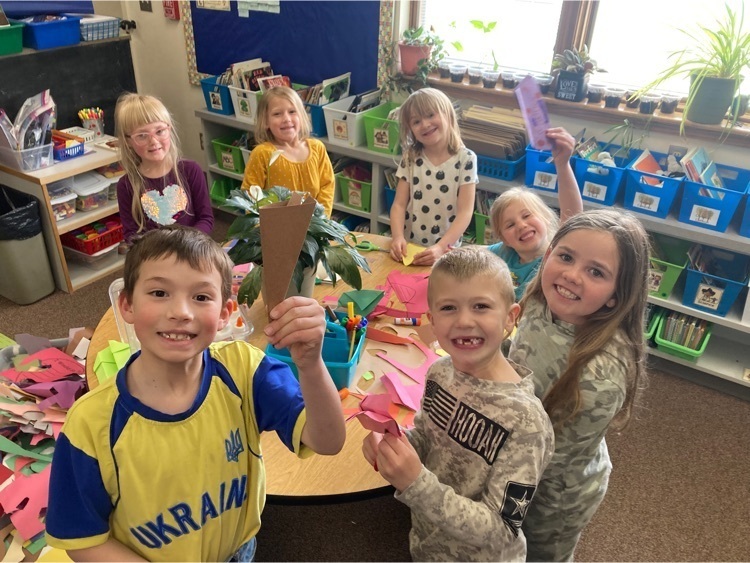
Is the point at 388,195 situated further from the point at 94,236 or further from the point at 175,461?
the point at 175,461

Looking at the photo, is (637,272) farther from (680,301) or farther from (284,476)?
(680,301)

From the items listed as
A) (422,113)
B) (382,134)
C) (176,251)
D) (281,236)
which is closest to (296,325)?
(281,236)

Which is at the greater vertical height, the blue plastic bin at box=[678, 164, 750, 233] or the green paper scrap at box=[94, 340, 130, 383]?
the blue plastic bin at box=[678, 164, 750, 233]

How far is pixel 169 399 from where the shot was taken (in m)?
0.94

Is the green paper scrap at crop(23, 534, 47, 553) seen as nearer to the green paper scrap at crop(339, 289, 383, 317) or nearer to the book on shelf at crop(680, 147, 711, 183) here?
the green paper scrap at crop(339, 289, 383, 317)

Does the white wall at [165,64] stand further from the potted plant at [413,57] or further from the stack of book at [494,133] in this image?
the stack of book at [494,133]

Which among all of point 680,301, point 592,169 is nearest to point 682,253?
point 680,301

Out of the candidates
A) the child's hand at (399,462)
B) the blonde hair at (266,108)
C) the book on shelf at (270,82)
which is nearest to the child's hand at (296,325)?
the child's hand at (399,462)

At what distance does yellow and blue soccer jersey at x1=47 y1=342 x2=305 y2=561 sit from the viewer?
2.90 ft

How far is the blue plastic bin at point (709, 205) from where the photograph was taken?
231 cm

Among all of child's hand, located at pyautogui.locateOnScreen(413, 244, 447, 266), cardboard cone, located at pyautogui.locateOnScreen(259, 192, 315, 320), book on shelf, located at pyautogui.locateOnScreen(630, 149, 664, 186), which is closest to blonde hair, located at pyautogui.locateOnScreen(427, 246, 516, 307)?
cardboard cone, located at pyautogui.locateOnScreen(259, 192, 315, 320)

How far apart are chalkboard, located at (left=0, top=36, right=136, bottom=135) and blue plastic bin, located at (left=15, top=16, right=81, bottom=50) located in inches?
1.4

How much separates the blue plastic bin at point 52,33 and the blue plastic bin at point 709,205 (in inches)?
133

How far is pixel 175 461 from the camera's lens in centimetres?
92
